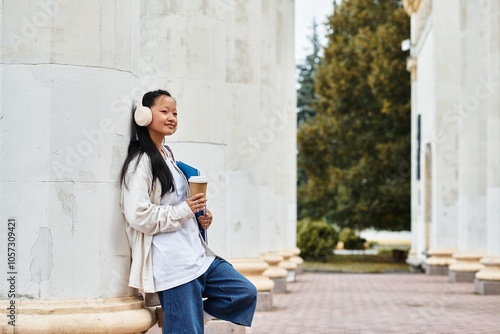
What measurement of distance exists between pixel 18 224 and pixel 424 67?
1257 inches

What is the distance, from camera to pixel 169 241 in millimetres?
6379

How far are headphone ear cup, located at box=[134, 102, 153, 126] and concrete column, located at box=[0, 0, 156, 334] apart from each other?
21 centimetres

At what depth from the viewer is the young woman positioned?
631cm

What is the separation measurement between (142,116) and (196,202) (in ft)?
2.28

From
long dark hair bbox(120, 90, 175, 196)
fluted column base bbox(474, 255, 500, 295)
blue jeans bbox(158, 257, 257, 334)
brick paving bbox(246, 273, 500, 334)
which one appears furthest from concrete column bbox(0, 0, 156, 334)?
fluted column base bbox(474, 255, 500, 295)

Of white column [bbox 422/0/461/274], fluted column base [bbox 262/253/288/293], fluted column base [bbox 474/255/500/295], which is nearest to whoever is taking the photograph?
fluted column base [bbox 474/255/500/295]

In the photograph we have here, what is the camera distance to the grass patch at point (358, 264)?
37062mm

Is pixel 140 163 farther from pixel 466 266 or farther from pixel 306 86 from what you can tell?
pixel 306 86

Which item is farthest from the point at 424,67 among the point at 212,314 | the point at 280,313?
the point at 212,314

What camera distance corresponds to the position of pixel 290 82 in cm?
2925

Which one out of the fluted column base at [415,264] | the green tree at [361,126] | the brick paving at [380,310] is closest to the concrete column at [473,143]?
the brick paving at [380,310]

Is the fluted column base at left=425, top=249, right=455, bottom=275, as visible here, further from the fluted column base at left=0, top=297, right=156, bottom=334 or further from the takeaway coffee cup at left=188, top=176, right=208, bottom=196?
the fluted column base at left=0, top=297, right=156, bottom=334

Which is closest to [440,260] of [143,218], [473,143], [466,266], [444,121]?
[444,121]

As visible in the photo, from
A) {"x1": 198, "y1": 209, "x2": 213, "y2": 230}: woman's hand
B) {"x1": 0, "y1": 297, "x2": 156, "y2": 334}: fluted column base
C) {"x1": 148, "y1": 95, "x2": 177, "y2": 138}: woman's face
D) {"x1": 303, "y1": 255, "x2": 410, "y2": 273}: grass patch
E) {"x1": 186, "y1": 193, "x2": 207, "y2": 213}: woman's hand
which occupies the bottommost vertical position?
{"x1": 303, "y1": 255, "x2": 410, "y2": 273}: grass patch
